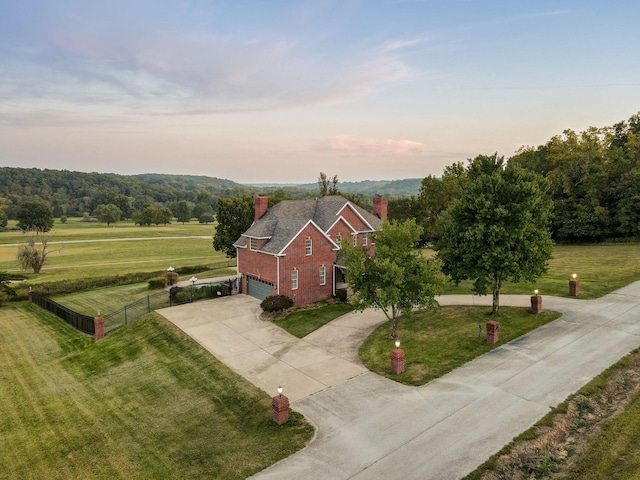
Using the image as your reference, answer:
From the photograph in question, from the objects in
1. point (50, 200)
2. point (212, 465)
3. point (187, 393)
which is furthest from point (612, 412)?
point (50, 200)

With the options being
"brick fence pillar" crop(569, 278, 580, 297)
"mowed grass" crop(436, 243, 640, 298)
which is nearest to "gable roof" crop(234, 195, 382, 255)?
"mowed grass" crop(436, 243, 640, 298)

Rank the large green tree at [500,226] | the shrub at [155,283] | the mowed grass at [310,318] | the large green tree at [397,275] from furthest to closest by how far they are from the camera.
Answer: the shrub at [155,283] < the mowed grass at [310,318] < the large green tree at [500,226] < the large green tree at [397,275]

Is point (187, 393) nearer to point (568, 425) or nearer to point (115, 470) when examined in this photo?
point (115, 470)

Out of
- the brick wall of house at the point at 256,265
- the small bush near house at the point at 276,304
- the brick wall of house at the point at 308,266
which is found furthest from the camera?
the brick wall of house at the point at 256,265

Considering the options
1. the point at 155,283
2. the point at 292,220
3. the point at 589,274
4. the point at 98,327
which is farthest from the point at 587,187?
the point at 98,327

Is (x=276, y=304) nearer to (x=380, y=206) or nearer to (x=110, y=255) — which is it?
(x=380, y=206)

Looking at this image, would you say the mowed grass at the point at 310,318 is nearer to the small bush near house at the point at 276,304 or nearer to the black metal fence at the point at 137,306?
the small bush near house at the point at 276,304

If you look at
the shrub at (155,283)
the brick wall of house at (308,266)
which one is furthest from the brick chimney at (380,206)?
the shrub at (155,283)
